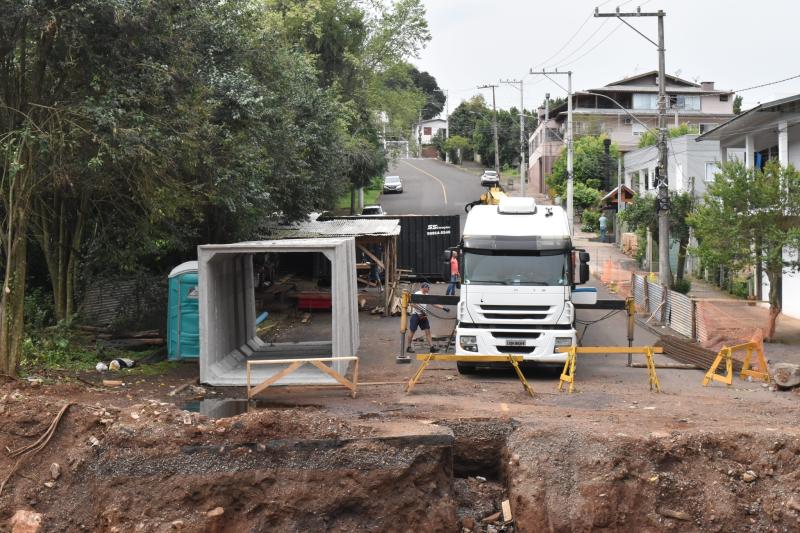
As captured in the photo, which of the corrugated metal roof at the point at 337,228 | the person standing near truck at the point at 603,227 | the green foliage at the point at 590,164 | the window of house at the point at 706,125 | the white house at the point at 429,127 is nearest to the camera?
the corrugated metal roof at the point at 337,228

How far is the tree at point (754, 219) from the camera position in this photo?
2217 centimetres

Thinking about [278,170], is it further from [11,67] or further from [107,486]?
[107,486]

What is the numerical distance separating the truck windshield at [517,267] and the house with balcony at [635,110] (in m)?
50.3

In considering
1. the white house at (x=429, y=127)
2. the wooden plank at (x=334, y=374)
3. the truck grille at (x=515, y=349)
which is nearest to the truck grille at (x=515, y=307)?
the truck grille at (x=515, y=349)

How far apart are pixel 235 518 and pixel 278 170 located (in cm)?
1585

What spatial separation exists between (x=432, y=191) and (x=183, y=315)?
49939 millimetres

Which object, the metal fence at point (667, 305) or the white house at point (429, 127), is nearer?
the metal fence at point (667, 305)

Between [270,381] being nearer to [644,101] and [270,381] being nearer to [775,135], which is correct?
[775,135]

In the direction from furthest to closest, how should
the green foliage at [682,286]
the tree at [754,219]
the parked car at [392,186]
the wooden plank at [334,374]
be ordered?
1. the parked car at [392,186]
2. the green foliage at [682,286]
3. the tree at [754,219]
4. the wooden plank at [334,374]

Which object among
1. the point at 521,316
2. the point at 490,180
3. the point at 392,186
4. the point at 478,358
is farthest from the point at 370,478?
the point at 490,180

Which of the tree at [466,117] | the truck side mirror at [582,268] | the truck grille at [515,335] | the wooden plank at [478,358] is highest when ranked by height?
the tree at [466,117]

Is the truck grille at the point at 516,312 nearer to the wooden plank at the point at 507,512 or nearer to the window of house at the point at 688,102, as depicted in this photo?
the wooden plank at the point at 507,512

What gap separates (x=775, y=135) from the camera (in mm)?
30141

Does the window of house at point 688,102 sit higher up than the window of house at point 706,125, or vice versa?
the window of house at point 688,102
